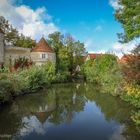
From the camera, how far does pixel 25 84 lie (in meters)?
25.1

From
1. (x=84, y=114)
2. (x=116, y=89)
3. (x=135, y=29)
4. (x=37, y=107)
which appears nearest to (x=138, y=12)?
(x=135, y=29)

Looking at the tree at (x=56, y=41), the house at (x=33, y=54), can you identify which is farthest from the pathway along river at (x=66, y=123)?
the tree at (x=56, y=41)

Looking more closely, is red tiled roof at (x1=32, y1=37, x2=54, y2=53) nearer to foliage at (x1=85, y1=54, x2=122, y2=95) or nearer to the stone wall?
the stone wall

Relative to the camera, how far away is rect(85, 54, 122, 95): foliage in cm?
2399

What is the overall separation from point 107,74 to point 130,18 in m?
10.2

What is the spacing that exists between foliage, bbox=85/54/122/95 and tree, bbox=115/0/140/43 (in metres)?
4.54

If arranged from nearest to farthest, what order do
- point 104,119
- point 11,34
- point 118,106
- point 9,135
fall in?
1. point 9,135
2. point 104,119
3. point 118,106
4. point 11,34

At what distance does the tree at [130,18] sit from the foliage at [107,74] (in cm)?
454

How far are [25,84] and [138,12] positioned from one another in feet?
41.5

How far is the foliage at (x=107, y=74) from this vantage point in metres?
24.0

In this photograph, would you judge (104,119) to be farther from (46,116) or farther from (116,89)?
(116,89)

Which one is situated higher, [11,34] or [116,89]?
[11,34]

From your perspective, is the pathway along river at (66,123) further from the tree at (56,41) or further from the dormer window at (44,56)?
the tree at (56,41)

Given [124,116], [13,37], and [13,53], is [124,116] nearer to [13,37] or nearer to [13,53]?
[13,53]
